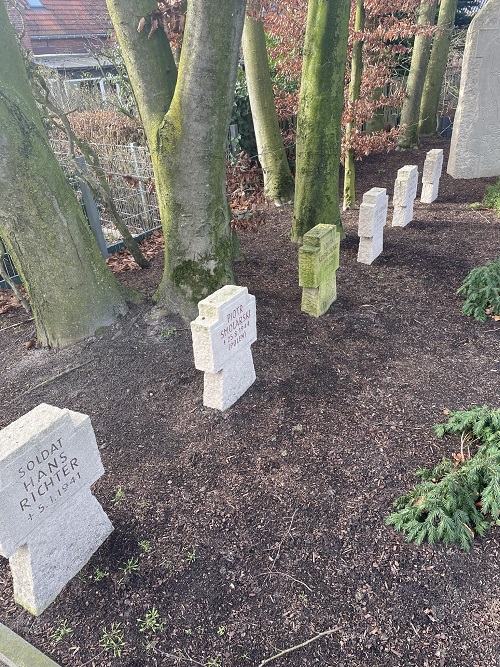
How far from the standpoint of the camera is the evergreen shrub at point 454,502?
2.53 metres

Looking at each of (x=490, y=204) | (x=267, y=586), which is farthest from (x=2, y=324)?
(x=490, y=204)

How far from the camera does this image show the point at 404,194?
285 inches

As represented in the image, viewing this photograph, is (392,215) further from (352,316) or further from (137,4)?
(137,4)

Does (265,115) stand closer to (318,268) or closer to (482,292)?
(318,268)

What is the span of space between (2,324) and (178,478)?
10.6 feet

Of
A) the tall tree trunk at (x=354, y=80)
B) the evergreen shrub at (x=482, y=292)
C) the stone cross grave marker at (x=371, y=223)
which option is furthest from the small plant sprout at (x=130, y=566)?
the tall tree trunk at (x=354, y=80)

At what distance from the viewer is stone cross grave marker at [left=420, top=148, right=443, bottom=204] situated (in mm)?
8344

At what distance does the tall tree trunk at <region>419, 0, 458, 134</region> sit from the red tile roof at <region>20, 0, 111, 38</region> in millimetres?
11308

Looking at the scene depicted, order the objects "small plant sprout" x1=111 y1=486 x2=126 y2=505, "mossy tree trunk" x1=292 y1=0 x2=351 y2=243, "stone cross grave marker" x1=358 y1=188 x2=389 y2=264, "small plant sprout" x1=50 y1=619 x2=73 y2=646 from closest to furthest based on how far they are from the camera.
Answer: "small plant sprout" x1=50 y1=619 x2=73 y2=646, "small plant sprout" x1=111 y1=486 x2=126 y2=505, "mossy tree trunk" x1=292 y1=0 x2=351 y2=243, "stone cross grave marker" x1=358 y1=188 x2=389 y2=264

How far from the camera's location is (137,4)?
4203mm

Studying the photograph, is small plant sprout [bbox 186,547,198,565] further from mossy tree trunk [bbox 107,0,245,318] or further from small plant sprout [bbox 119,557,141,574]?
mossy tree trunk [bbox 107,0,245,318]

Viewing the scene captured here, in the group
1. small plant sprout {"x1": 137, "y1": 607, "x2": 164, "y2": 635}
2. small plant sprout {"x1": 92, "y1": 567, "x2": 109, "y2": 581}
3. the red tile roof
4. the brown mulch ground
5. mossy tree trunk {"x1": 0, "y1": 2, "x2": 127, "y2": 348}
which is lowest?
the brown mulch ground

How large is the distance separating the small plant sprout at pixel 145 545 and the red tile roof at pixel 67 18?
18.8 m

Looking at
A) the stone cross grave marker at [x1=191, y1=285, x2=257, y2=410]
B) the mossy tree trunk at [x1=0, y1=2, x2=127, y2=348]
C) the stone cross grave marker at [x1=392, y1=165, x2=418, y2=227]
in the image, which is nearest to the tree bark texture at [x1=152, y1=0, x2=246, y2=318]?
the mossy tree trunk at [x1=0, y1=2, x2=127, y2=348]
